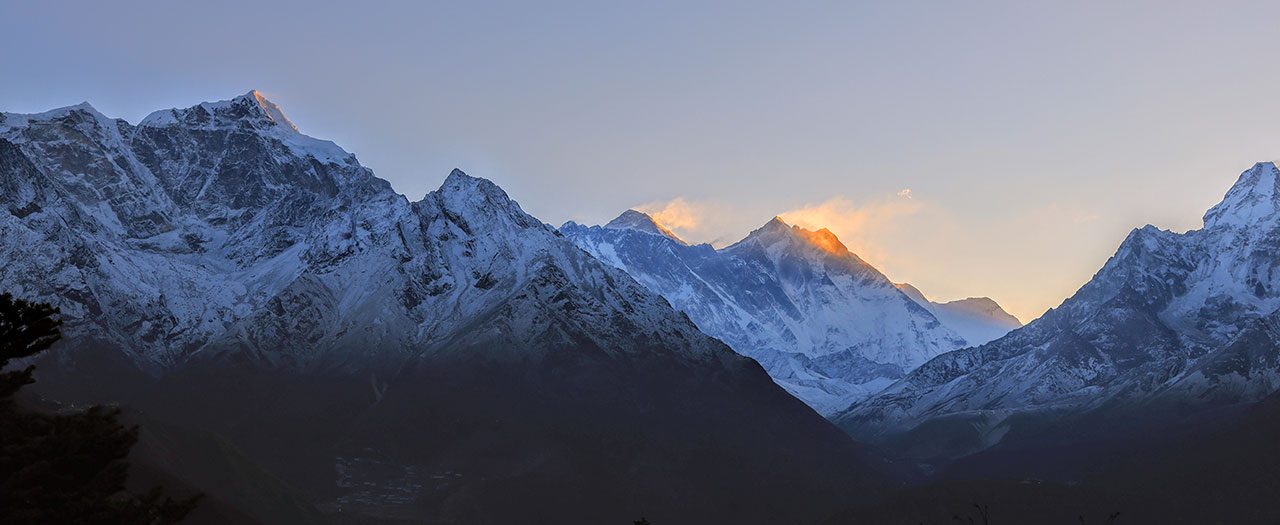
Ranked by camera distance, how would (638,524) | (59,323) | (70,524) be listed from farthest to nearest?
1. (638,524)
2. (70,524)
3. (59,323)

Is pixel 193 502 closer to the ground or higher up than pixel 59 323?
closer to the ground

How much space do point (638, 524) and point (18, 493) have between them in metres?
98.5

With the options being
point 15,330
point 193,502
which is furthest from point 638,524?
point 15,330

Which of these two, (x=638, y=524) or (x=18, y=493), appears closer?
(x=18, y=493)

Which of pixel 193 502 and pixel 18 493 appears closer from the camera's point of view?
pixel 18 493

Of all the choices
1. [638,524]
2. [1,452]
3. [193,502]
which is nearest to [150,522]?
[193,502]

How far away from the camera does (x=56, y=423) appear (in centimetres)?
8656

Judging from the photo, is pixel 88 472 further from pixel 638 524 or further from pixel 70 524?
pixel 638 524

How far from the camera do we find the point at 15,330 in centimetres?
7931

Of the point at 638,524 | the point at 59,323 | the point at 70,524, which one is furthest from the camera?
the point at 638,524

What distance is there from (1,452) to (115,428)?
6.02 meters

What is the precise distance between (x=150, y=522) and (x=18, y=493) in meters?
7.49

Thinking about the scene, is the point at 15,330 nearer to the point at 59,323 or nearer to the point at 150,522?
the point at 59,323

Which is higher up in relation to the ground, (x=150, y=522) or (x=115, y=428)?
(x=115, y=428)
